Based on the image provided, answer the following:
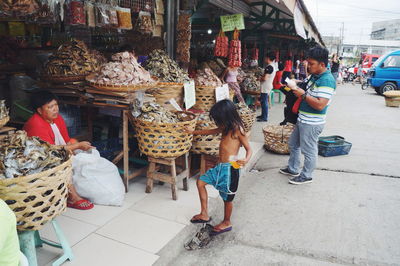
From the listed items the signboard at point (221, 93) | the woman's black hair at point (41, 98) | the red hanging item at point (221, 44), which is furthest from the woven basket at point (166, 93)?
the red hanging item at point (221, 44)

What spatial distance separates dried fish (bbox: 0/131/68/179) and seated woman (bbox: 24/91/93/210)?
60 centimetres

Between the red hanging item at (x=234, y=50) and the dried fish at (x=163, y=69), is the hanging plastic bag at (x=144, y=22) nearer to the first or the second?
the dried fish at (x=163, y=69)

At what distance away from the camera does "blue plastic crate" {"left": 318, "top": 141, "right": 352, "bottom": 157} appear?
588 cm

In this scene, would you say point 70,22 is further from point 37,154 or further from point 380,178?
point 380,178

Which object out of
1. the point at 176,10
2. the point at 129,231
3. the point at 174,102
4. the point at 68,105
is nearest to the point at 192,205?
the point at 129,231

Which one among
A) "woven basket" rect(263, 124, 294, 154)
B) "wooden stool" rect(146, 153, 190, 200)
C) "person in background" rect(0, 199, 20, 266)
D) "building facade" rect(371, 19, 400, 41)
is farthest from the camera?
"building facade" rect(371, 19, 400, 41)

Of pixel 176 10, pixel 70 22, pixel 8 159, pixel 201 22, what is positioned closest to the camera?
pixel 8 159

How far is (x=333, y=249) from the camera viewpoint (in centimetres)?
311

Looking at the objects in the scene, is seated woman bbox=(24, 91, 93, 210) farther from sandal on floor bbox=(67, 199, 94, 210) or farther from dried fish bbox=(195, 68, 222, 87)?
dried fish bbox=(195, 68, 222, 87)

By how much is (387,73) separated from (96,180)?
16495 mm

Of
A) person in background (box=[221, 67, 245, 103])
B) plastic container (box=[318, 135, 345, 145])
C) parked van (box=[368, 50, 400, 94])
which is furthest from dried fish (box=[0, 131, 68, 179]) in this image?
parked van (box=[368, 50, 400, 94])

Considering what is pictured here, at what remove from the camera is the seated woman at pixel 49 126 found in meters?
3.08

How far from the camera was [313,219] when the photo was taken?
12.0 feet

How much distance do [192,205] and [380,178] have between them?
3.15m
